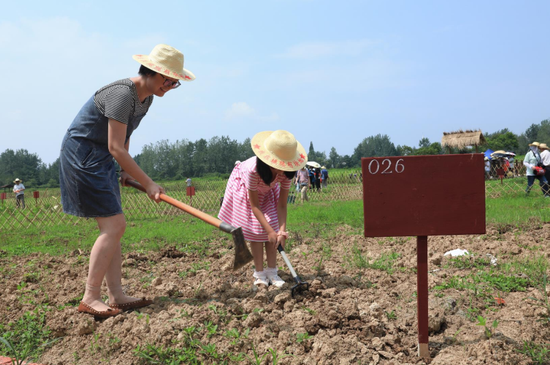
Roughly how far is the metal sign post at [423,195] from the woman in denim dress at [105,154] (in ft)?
4.84

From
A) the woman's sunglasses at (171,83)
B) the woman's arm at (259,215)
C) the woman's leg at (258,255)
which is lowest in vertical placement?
the woman's leg at (258,255)

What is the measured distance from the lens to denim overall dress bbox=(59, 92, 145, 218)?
2.84 m

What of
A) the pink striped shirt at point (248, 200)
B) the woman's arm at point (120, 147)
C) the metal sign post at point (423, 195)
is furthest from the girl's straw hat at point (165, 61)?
the metal sign post at point (423, 195)

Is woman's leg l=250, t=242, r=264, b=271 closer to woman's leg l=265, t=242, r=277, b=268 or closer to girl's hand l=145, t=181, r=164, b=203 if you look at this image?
woman's leg l=265, t=242, r=277, b=268

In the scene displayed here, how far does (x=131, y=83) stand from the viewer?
289 centimetres

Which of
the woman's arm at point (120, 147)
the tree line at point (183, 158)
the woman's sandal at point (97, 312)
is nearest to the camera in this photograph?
the woman's arm at point (120, 147)

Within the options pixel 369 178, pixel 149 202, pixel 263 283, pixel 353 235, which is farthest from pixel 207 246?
pixel 149 202

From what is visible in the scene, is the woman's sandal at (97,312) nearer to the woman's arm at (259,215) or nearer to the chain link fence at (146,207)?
the woman's arm at (259,215)

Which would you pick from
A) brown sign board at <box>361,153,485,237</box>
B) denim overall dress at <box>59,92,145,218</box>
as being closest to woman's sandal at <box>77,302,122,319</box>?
denim overall dress at <box>59,92,145,218</box>

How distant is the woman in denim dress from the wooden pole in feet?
5.62

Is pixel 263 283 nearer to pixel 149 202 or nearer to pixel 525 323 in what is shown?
pixel 525 323

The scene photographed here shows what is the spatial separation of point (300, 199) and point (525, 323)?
13.2m

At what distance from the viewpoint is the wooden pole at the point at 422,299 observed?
2336 millimetres

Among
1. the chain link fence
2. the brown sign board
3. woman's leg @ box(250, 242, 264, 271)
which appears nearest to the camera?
the brown sign board
